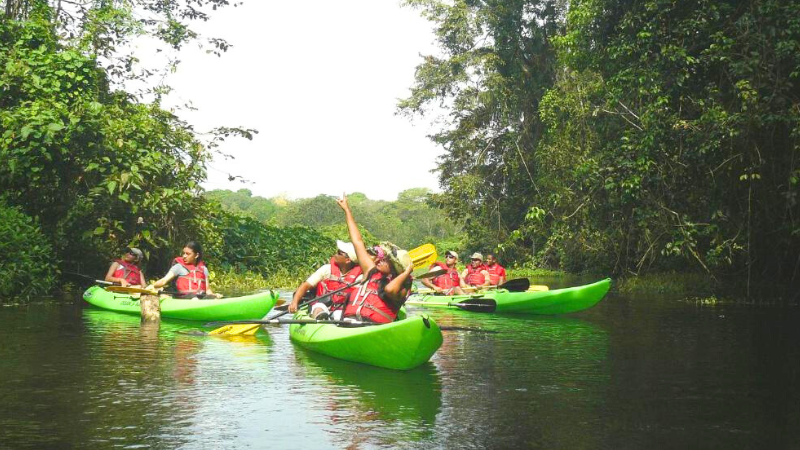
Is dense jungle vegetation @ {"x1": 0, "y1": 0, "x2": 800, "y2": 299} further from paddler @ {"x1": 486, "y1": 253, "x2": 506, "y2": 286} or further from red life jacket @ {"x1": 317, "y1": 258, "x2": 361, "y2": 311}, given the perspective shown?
red life jacket @ {"x1": 317, "y1": 258, "x2": 361, "y2": 311}

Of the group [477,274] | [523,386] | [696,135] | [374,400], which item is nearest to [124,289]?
[477,274]

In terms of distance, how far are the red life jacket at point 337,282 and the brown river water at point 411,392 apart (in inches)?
32.3

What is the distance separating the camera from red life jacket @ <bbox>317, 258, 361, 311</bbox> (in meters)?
10.4

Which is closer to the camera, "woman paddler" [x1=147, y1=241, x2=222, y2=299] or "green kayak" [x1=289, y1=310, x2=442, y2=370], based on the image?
"green kayak" [x1=289, y1=310, x2=442, y2=370]

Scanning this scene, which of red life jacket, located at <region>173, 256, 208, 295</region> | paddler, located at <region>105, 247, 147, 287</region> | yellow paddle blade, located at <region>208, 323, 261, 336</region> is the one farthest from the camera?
paddler, located at <region>105, 247, 147, 287</region>

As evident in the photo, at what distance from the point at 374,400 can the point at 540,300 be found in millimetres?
8437

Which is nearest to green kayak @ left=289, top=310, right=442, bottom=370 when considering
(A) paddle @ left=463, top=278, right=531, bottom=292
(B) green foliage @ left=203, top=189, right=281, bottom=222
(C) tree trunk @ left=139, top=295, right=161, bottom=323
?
(C) tree trunk @ left=139, top=295, right=161, bottom=323

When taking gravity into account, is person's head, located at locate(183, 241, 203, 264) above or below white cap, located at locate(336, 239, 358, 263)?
above

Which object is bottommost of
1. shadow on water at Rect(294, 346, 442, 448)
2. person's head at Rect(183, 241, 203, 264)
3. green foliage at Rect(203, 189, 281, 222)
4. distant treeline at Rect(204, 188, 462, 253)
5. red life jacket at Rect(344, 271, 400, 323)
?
shadow on water at Rect(294, 346, 442, 448)

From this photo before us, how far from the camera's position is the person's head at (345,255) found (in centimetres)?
1048

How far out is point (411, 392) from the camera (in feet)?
24.4

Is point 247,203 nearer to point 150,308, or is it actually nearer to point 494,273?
point 494,273

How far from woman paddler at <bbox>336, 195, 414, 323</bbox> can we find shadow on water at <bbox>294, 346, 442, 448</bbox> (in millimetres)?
544

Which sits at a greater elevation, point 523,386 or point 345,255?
point 345,255
